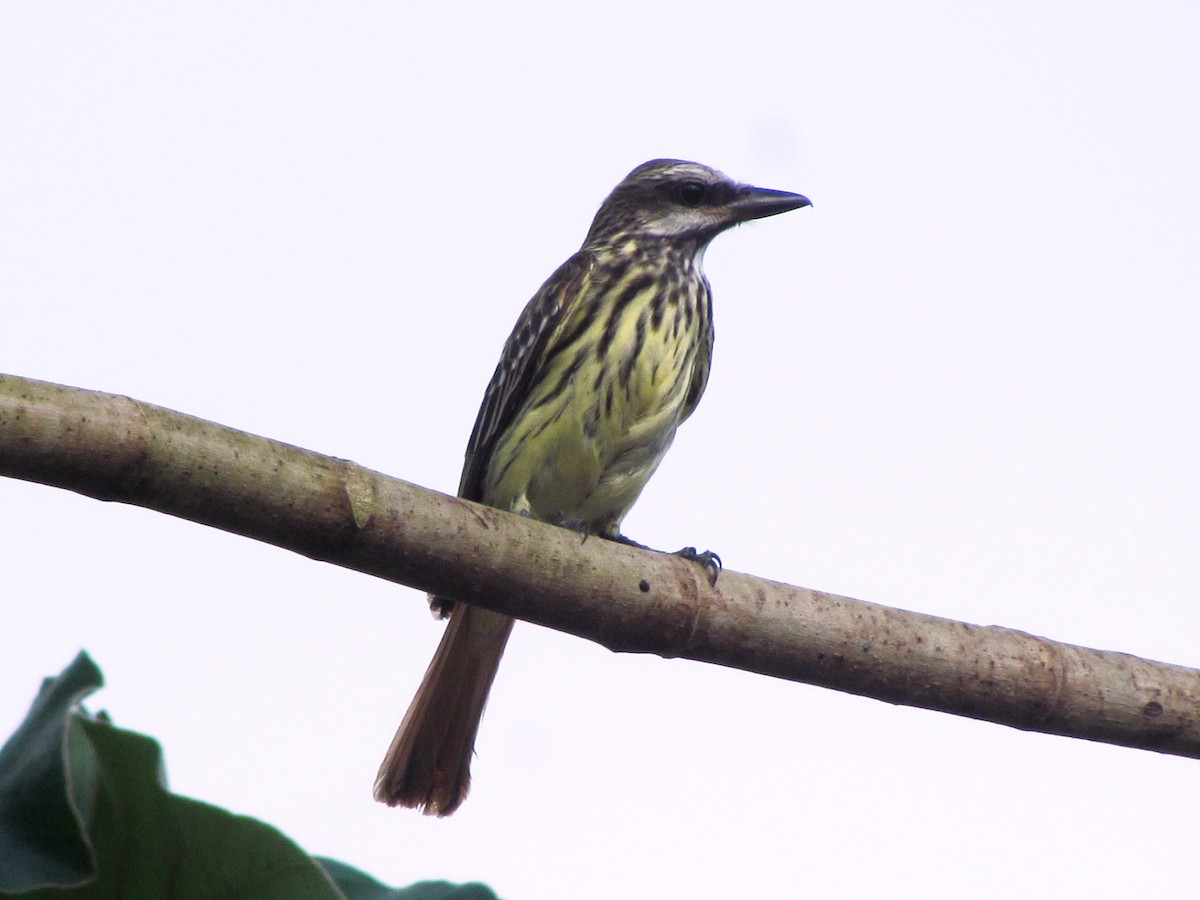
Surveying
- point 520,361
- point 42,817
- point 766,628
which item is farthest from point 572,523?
point 42,817

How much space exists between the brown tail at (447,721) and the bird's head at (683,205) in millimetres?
1779

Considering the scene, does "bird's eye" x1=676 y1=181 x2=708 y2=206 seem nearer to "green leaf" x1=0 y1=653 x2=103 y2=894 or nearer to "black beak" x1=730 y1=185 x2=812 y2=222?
"black beak" x1=730 y1=185 x2=812 y2=222

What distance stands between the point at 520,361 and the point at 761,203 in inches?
54.9

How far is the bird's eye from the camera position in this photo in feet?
21.1

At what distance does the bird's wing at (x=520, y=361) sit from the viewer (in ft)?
18.4

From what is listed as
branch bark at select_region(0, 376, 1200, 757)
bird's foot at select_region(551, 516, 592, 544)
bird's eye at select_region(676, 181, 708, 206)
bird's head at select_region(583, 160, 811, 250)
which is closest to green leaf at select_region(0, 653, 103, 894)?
branch bark at select_region(0, 376, 1200, 757)

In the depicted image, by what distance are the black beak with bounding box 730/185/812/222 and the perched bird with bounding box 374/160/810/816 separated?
428 mm

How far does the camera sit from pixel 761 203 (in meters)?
6.31

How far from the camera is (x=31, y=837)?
5.82 feet

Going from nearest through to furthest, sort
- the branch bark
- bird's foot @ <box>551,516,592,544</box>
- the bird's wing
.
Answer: the branch bark < bird's foot @ <box>551,516,592,544</box> < the bird's wing

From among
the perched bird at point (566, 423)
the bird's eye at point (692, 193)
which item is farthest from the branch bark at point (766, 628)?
the bird's eye at point (692, 193)

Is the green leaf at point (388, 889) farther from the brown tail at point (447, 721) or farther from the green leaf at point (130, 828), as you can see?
the brown tail at point (447, 721)

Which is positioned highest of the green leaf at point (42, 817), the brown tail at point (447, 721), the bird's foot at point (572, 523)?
the bird's foot at point (572, 523)

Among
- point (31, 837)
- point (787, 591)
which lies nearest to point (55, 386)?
point (31, 837)
